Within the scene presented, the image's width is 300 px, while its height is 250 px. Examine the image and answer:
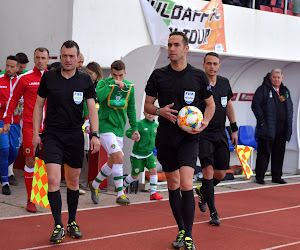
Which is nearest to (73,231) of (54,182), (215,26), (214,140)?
(54,182)

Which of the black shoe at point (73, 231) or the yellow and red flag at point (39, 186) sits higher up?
the yellow and red flag at point (39, 186)

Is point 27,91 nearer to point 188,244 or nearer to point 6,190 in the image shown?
point 6,190

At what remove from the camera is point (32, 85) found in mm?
8492

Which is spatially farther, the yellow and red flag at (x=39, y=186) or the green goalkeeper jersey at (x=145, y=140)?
the green goalkeeper jersey at (x=145, y=140)

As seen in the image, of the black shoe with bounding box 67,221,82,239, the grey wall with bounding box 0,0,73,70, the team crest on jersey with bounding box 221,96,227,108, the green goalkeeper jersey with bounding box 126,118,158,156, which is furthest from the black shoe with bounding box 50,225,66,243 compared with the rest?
the grey wall with bounding box 0,0,73,70

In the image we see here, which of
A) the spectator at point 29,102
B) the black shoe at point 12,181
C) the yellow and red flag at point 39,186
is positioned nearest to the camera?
the yellow and red flag at point 39,186

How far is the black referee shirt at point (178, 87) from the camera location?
258 inches

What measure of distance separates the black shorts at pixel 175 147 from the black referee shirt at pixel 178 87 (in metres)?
0.11

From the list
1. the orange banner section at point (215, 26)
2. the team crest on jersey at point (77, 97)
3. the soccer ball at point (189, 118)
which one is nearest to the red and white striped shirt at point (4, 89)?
the team crest on jersey at point (77, 97)

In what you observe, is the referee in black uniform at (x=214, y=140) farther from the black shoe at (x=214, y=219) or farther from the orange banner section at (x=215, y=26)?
the orange banner section at (x=215, y=26)

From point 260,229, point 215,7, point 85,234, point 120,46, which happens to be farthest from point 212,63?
point 215,7

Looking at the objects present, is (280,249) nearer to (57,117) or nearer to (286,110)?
(57,117)

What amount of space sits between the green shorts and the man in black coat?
307cm

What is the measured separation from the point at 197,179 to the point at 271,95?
7.21ft
